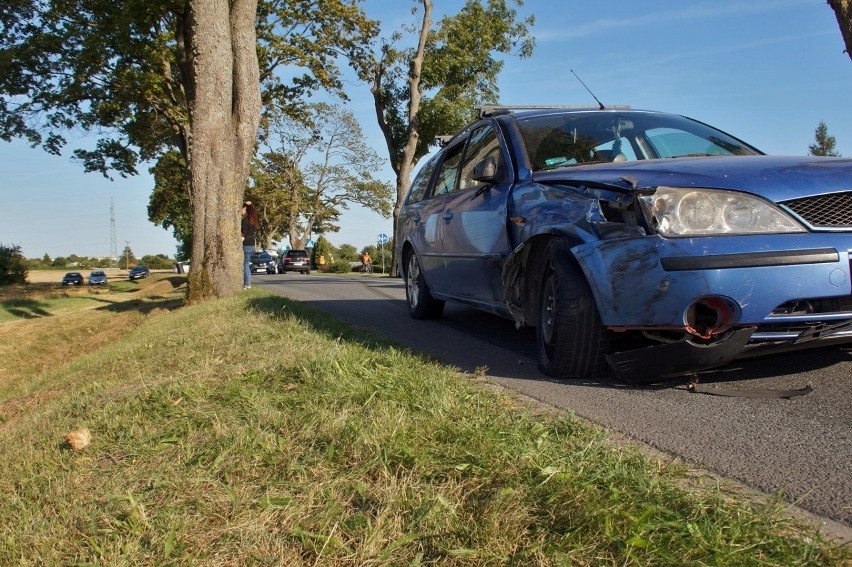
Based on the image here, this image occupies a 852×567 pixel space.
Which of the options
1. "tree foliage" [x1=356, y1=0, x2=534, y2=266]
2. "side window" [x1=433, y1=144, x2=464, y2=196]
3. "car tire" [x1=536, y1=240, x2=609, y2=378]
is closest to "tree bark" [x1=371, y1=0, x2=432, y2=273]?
"tree foliage" [x1=356, y1=0, x2=534, y2=266]

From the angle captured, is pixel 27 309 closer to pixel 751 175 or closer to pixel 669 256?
pixel 669 256

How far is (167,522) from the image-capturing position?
7.20 ft

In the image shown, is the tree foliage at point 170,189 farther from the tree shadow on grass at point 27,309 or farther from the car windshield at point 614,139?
the car windshield at point 614,139

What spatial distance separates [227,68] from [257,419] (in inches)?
352

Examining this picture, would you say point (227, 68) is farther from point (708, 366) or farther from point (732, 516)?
point (732, 516)

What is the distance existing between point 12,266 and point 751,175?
43786 mm

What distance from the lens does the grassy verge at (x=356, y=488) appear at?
1.88 meters

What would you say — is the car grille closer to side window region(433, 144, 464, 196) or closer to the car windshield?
the car windshield

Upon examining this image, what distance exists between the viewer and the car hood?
10.8ft

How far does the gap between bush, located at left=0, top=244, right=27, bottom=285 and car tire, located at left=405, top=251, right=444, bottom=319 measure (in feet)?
128

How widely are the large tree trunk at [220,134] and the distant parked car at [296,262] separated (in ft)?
125

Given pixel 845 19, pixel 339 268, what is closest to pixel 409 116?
pixel 845 19

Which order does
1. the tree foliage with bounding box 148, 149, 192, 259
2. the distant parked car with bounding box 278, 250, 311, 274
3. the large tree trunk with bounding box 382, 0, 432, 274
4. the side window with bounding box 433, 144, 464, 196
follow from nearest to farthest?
the side window with bounding box 433, 144, 464, 196, the large tree trunk with bounding box 382, 0, 432, 274, the tree foliage with bounding box 148, 149, 192, 259, the distant parked car with bounding box 278, 250, 311, 274

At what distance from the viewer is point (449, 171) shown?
638 cm
